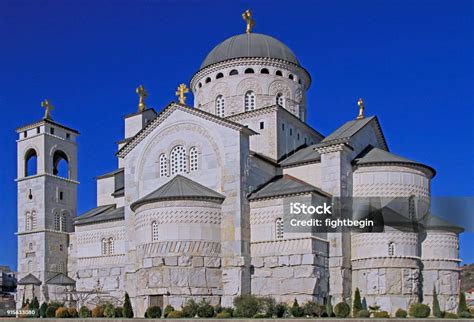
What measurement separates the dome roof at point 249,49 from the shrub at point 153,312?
18487mm

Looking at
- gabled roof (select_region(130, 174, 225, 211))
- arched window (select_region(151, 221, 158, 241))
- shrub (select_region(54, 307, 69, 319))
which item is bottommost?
shrub (select_region(54, 307, 69, 319))

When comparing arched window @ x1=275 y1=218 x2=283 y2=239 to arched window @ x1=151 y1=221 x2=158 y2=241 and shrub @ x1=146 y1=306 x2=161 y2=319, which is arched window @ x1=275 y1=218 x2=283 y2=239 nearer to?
arched window @ x1=151 y1=221 x2=158 y2=241

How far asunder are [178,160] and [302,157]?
6985 mm

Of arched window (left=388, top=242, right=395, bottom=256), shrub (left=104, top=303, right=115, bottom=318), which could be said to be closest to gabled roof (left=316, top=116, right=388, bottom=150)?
arched window (left=388, top=242, right=395, bottom=256)

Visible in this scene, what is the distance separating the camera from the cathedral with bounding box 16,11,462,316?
35000mm

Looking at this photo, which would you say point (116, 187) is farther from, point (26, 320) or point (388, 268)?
point (388, 268)

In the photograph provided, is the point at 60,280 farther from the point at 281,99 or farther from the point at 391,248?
the point at 391,248

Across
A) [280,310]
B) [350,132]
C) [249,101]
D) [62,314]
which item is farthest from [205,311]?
[249,101]

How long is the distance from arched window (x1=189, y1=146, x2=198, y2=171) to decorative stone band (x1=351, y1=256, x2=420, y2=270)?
10.0 metres

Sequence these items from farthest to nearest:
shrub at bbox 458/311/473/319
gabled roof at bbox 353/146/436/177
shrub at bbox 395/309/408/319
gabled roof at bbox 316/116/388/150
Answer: gabled roof at bbox 353/146/436/177
gabled roof at bbox 316/116/388/150
shrub at bbox 395/309/408/319
shrub at bbox 458/311/473/319

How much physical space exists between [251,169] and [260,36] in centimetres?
1311

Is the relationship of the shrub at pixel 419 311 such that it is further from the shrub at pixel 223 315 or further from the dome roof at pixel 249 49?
the dome roof at pixel 249 49

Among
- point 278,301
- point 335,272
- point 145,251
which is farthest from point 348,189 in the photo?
point 145,251

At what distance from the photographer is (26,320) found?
3325cm
